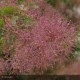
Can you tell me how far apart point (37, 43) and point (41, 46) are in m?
0.07

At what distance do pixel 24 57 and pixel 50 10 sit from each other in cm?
198

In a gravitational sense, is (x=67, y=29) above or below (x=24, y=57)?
above

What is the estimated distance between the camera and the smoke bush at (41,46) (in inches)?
192

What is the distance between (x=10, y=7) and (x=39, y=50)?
4.01ft

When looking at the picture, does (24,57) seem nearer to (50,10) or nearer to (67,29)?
(67,29)

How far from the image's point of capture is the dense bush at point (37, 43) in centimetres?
488

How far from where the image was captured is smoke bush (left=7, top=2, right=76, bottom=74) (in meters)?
4.87

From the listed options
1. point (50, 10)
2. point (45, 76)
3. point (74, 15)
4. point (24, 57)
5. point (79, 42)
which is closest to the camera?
point (24, 57)

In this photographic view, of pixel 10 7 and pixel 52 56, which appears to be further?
pixel 10 7

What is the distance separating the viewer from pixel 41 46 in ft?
16.1

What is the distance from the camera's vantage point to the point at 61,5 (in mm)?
7152

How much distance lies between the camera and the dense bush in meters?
4.88

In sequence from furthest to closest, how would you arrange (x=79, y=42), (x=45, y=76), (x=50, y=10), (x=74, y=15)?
(x=74, y=15), (x=50, y=10), (x=79, y=42), (x=45, y=76)

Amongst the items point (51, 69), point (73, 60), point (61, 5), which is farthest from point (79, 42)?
point (61, 5)
